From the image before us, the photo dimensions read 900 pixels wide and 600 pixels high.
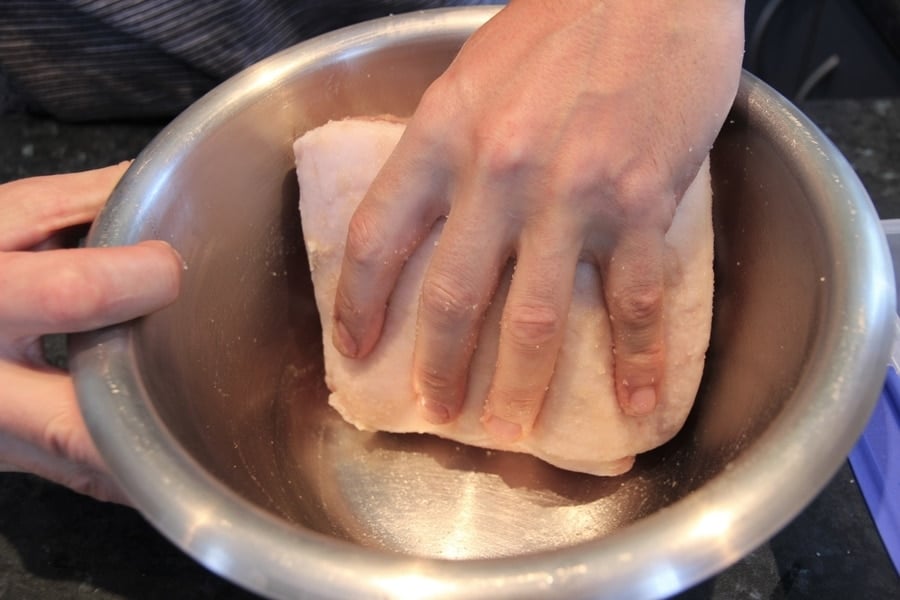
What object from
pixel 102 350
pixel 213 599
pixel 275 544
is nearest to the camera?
pixel 275 544

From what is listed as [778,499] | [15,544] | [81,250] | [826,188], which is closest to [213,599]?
[15,544]

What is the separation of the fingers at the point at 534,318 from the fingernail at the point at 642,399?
70mm

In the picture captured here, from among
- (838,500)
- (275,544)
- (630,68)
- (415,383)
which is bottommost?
(838,500)

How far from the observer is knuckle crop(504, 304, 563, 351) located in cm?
57

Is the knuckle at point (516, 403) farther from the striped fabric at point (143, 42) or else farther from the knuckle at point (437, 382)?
the striped fabric at point (143, 42)

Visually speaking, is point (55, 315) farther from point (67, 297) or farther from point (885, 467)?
point (885, 467)

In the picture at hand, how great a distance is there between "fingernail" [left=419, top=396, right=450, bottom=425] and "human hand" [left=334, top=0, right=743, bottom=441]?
60 millimetres

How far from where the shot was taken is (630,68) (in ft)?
1.81

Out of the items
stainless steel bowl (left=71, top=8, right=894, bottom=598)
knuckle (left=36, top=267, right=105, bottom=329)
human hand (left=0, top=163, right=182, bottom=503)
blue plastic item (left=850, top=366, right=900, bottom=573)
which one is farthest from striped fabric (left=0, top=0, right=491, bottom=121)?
blue plastic item (left=850, top=366, right=900, bottom=573)

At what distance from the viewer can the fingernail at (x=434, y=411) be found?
A: 0.66 meters

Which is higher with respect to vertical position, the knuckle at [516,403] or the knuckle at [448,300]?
the knuckle at [448,300]

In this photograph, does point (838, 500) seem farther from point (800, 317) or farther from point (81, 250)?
point (81, 250)

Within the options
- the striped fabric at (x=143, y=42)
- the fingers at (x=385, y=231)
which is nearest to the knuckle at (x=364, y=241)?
the fingers at (x=385, y=231)

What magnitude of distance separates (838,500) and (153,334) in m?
0.58
